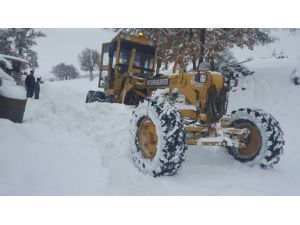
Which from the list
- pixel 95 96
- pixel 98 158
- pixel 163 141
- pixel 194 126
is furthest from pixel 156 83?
pixel 95 96

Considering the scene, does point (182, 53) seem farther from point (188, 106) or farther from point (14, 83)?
point (14, 83)

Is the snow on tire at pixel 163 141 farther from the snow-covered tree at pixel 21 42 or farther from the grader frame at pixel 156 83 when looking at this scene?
the snow-covered tree at pixel 21 42

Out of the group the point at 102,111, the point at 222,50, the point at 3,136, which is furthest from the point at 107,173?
the point at 222,50

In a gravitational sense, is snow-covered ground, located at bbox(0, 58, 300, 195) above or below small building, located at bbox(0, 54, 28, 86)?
below

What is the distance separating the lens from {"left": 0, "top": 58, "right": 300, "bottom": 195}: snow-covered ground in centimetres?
273

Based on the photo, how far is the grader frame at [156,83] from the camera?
129 inches

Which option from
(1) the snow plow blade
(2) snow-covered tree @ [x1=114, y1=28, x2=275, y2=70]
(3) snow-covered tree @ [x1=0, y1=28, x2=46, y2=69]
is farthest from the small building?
(1) the snow plow blade

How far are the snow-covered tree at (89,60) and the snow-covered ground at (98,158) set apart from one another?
1.08ft

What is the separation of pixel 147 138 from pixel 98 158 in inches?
21.3

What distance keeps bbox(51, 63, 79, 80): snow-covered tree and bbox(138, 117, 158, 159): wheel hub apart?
101 cm

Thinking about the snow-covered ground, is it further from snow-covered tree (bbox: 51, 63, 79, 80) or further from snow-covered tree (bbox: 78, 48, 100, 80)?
snow-covered tree (bbox: 78, 48, 100, 80)

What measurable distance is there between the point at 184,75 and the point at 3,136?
1901 mm

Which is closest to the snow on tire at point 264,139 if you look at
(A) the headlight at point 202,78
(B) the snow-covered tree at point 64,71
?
(A) the headlight at point 202,78

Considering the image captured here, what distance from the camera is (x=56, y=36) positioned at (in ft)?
10.8
